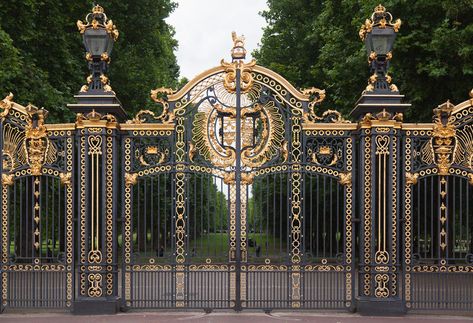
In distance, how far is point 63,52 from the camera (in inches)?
711

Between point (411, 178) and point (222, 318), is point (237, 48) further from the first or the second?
point (222, 318)

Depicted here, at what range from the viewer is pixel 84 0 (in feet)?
62.6

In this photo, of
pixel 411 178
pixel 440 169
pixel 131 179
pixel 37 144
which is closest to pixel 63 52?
pixel 37 144

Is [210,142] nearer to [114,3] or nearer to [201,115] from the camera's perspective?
[201,115]

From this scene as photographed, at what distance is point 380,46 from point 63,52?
1103 centimetres

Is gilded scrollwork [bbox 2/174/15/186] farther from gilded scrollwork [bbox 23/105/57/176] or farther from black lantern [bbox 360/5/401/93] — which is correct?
black lantern [bbox 360/5/401/93]

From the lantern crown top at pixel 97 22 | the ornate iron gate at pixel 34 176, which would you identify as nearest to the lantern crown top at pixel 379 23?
the lantern crown top at pixel 97 22

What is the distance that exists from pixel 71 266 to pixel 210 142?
124 inches

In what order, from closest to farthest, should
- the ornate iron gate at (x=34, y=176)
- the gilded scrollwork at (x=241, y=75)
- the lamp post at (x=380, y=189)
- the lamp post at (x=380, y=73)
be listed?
1. the lamp post at (x=380, y=189)
2. the lamp post at (x=380, y=73)
3. the ornate iron gate at (x=34, y=176)
4. the gilded scrollwork at (x=241, y=75)

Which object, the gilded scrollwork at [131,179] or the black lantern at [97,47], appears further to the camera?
the gilded scrollwork at [131,179]

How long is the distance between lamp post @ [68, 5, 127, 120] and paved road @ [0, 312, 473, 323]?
3.43 meters

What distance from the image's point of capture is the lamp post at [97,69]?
10180 millimetres

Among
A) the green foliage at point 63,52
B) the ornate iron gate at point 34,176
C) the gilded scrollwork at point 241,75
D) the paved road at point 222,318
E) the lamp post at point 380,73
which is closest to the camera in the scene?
the paved road at point 222,318

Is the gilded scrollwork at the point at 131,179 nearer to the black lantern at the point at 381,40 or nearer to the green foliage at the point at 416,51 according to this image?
the black lantern at the point at 381,40
